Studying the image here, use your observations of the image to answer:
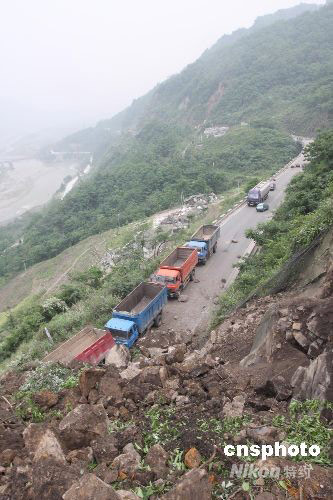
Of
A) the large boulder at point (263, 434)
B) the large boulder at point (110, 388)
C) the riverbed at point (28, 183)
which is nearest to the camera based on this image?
the large boulder at point (263, 434)

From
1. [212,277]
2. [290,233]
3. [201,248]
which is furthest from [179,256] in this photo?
[290,233]

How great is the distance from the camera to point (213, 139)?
79812 mm

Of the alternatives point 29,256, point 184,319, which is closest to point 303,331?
point 184,319

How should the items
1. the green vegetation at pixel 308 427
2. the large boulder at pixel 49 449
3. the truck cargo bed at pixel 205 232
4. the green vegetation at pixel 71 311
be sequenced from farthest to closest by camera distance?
the truck cargo bed at pixel 205 232, the green vegetation at pixel 71 311, the large boulder at pixel 49 449, the green vegetation at pixel 308 427

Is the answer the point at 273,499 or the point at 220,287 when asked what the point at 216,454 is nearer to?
the point at 273,499

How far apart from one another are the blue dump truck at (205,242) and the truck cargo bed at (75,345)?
30.3ft

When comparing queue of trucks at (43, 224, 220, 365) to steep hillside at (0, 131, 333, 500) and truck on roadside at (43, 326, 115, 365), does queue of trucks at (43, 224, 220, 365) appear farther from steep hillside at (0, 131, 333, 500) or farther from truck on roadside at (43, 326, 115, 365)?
steep hillside at (0, 131, 333, 500)

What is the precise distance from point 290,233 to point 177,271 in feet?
18.8

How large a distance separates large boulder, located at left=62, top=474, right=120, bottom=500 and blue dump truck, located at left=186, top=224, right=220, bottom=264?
58.9 ft

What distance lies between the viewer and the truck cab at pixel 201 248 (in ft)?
78.4

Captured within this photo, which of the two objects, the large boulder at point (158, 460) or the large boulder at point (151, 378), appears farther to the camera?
the large boulder at point (151, 378)

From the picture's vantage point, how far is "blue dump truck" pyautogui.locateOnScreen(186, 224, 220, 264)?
2403cm

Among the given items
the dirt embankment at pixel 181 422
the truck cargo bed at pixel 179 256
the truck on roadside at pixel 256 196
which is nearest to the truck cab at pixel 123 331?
the dirt embankment at pixel 181 422

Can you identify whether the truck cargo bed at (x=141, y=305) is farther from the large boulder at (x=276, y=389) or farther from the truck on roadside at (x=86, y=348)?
the large boulder at (x=276, y=389)
